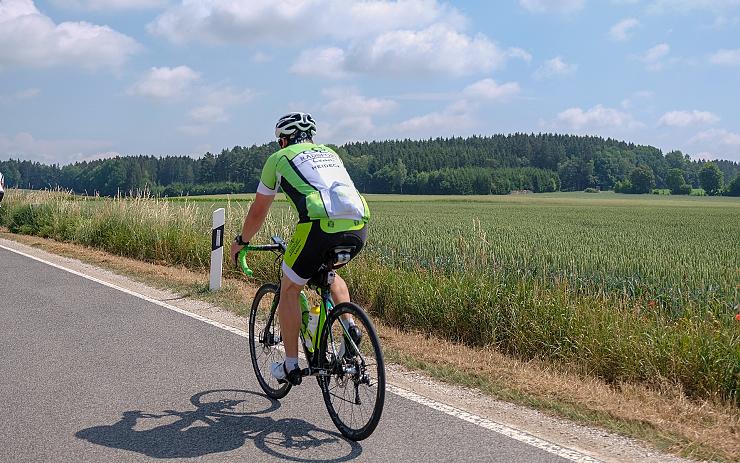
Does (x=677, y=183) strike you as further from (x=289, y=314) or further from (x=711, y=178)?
(x=289, y=314)

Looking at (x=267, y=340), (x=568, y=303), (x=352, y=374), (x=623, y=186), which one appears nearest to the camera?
(x=352, y=374)

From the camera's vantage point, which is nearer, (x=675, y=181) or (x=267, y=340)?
(x=267, y=340)

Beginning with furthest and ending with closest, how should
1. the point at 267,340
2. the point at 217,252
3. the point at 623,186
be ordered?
the point at 623,186, the point at 217,252, the point at 267,340

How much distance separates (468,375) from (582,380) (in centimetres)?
94

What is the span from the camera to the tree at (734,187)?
83562 millimetres

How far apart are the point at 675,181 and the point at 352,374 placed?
10045 centimetres

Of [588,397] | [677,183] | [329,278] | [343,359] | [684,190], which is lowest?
[588,397]

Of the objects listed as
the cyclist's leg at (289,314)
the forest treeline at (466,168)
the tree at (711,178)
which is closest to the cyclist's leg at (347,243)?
the cyclist's leg at (289,314)

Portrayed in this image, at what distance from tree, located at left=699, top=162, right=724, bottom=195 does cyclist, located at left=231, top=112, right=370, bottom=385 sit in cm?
9719

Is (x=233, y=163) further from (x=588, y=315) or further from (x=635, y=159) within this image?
(x=588, y=315)

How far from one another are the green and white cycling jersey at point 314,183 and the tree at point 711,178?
97268 millimetres

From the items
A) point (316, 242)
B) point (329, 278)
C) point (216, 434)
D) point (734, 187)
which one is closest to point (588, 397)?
point (329, 278)

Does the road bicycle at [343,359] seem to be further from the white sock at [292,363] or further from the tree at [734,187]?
the tree at [734,187]

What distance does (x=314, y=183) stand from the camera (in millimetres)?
4105
